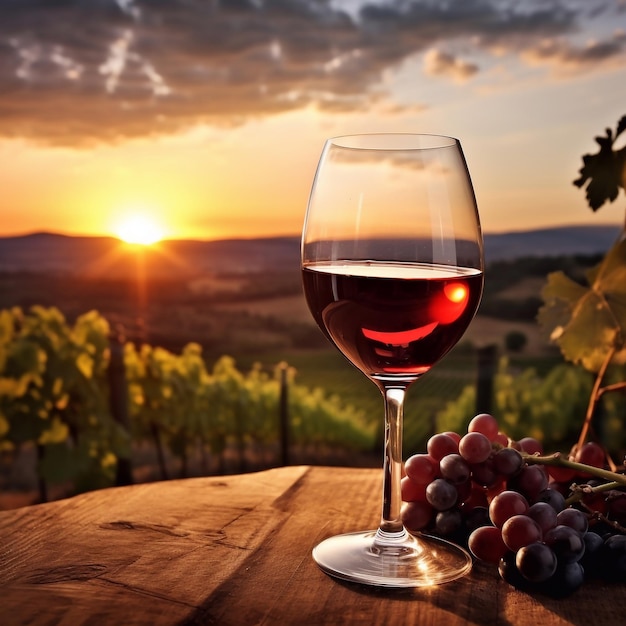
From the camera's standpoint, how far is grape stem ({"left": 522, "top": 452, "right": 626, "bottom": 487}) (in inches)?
40.3

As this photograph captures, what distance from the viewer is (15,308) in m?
4.53

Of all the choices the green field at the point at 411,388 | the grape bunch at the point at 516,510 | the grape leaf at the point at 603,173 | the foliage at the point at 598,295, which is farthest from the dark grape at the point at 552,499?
the green field at the point at 411,388

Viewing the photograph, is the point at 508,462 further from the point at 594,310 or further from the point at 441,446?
the point at 594,310

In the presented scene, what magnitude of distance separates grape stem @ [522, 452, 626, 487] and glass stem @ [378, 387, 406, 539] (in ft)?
0.55

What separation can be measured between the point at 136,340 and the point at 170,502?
4055 mm

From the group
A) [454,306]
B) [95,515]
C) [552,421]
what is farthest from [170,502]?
[552,421]

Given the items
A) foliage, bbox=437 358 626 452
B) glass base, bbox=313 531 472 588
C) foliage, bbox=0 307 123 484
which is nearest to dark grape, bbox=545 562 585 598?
glass base, bbox=313 531 472 588

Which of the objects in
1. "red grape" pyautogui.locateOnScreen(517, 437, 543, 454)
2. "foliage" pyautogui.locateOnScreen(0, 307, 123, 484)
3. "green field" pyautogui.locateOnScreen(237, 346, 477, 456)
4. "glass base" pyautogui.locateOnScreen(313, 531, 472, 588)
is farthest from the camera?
"green field" pyautogui.locateOnScreen(237, 346, 477, 456)

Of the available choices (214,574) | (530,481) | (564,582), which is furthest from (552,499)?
(214,574)

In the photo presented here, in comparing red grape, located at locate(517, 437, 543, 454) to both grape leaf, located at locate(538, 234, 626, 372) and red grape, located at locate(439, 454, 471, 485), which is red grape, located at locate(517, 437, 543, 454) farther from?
grape leaf, located at locate(538, 234, 626, 372)

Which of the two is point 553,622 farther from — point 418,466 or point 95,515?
point 95,515

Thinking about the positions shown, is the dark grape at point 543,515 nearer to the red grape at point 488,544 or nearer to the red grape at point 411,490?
the red grape at point 488,544

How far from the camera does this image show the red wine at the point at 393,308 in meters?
1.02

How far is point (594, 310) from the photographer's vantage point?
1.72 m
